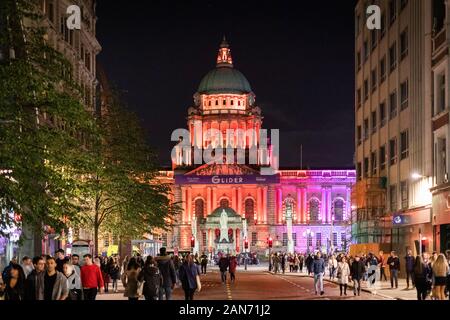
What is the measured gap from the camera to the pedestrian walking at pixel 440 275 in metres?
32.0

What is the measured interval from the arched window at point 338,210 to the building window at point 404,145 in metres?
131

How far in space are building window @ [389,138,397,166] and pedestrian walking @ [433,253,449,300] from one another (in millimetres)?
32268

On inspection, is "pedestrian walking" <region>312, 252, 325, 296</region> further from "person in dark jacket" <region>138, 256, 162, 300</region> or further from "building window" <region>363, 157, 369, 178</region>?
"building window" <region>363, 157, 369, 178</region>

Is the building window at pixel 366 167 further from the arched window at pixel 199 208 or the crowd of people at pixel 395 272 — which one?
the arched window at pixel 199 208

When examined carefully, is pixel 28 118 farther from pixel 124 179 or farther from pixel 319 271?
pixel 124 179

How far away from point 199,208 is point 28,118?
167 metres

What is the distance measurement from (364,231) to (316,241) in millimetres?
120633

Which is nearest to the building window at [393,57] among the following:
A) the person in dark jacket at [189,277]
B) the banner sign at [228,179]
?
the person in dark jacket at [189,277]

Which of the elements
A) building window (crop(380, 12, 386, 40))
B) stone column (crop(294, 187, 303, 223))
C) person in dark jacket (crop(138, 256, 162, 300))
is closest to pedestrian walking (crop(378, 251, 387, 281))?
building window (crop(380, 12, 386, 40))

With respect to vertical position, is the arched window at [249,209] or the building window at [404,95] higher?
the building window at [404,95]

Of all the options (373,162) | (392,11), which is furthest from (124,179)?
(373,162)

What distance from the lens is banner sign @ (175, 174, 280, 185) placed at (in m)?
189

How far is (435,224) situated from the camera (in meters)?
52.0
